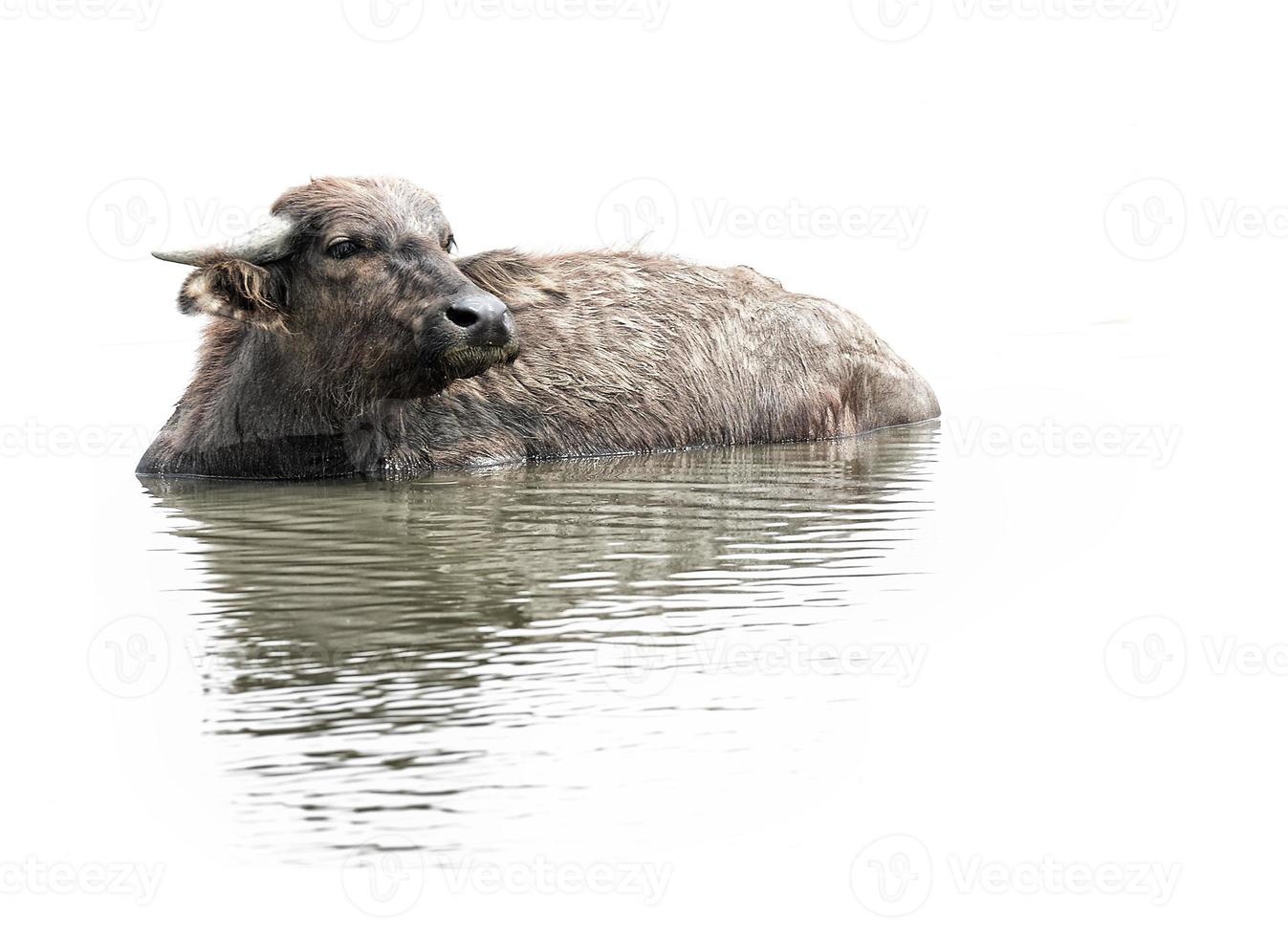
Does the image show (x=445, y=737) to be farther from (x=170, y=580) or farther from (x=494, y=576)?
(x=170, y=580)

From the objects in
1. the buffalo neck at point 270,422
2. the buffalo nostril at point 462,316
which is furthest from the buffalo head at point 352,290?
the buffalo neck at point 270,422

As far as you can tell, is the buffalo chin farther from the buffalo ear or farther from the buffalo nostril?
the buffalo ear

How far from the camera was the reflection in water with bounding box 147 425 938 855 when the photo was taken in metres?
7.15

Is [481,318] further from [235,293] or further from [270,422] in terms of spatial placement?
[270,422]

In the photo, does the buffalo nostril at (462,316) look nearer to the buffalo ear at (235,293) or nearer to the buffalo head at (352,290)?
the buffalo head at (352,290)

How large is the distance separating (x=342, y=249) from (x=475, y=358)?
1.28 m

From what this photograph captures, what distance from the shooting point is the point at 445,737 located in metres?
7.46

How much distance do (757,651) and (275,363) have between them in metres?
6.42

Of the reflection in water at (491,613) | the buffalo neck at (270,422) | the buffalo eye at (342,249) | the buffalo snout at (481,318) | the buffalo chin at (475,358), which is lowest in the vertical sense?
the reflection in water at (491,613)

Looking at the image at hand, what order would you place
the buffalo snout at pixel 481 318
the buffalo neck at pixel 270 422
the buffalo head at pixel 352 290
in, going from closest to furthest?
the buffalo snout at pixel 481 318 < the buffalo head at pixel 352 290 < the buffalo neck at pixel 270 422

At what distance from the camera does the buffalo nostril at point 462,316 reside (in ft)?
42.5

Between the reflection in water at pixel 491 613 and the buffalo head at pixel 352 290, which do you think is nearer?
the reflection in water at pixel 491 613

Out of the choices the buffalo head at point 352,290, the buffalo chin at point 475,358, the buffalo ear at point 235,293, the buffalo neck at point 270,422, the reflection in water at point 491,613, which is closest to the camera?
the reflection in water at point 491,613

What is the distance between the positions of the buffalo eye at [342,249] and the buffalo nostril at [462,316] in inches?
36.7
